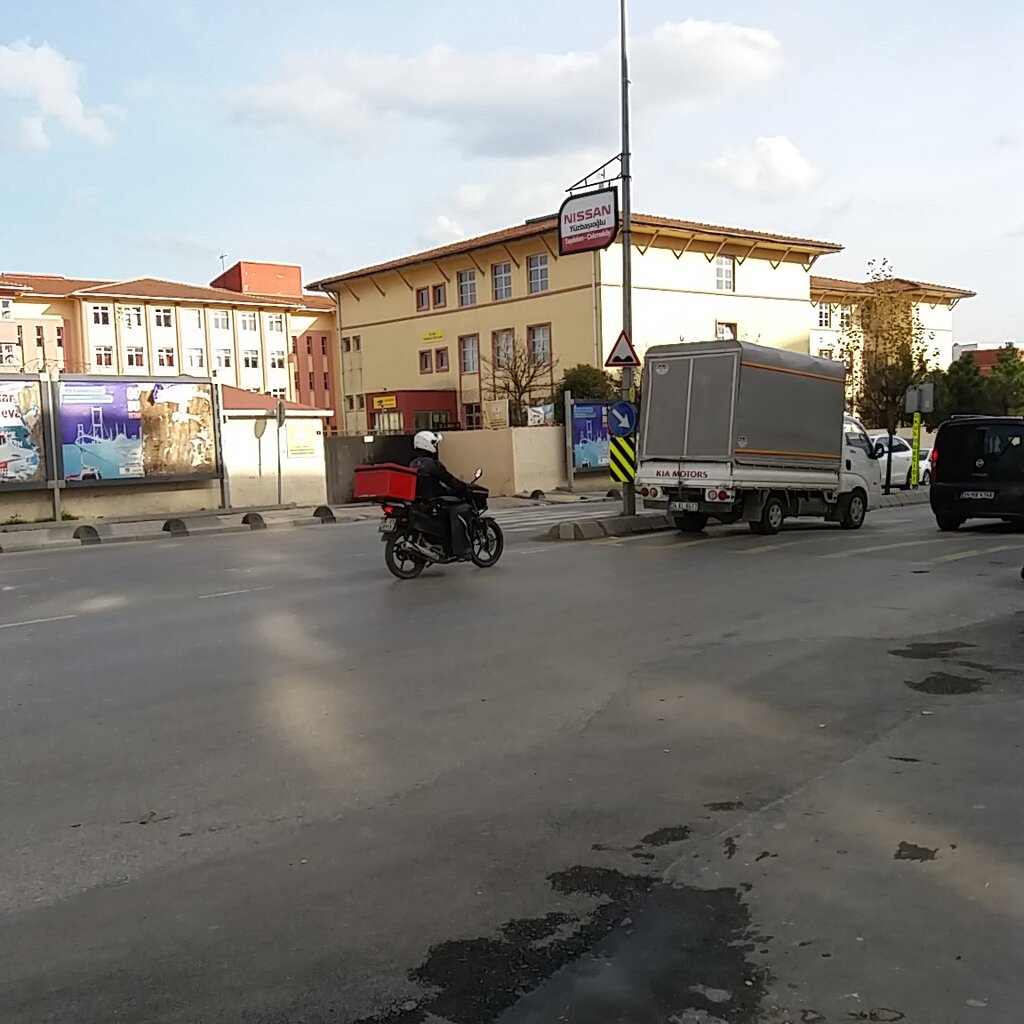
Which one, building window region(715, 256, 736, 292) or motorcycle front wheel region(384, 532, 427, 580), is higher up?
building window region(715, 256, 736, 292)

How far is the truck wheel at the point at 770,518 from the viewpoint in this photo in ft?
57.0

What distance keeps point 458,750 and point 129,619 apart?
18.9ft

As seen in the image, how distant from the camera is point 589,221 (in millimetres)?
19938

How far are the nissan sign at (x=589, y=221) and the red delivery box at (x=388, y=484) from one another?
8.61 metres

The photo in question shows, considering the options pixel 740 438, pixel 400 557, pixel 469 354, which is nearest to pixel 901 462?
pixel 740 438

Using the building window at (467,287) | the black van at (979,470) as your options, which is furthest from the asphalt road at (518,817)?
the building window at (467,287)

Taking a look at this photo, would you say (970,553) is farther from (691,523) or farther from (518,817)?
(518,817)

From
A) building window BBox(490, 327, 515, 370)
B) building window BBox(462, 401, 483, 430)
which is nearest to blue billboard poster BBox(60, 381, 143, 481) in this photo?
building window BBox(490, 327, 515, 370)

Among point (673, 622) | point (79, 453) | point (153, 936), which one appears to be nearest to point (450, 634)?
point (673, 622)

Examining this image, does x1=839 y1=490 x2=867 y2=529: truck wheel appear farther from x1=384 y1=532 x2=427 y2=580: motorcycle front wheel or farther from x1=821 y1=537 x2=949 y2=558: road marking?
x1=384 y1=532 x2=427 y2=580: motorcycle front wheel

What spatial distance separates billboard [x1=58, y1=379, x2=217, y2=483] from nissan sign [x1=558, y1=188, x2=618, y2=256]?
10.8 m

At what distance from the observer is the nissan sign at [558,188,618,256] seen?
19438 millimetres

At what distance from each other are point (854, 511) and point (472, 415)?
33.5 m

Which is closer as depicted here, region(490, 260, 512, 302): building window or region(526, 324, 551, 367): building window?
region(526, 324, 551, 367): building window
